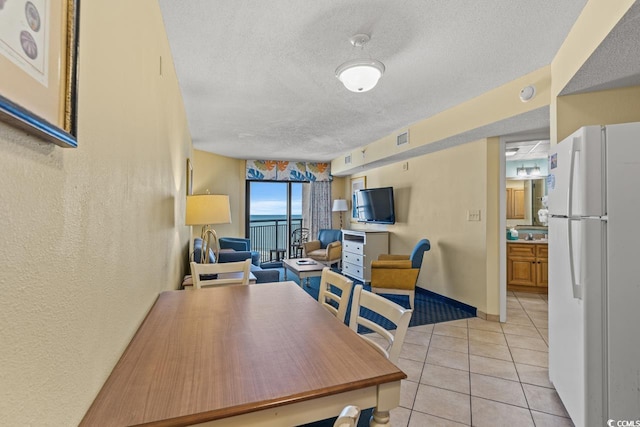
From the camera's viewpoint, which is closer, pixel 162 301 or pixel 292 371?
pixel 292 371

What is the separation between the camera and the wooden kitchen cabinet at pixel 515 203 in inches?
222

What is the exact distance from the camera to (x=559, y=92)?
7.09 ft

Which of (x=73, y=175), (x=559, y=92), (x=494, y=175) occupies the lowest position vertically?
(x=73, y=175)

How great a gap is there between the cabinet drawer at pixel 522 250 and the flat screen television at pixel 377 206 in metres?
1.89

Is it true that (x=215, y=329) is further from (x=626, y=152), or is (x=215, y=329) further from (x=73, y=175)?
(x=626, y=152)

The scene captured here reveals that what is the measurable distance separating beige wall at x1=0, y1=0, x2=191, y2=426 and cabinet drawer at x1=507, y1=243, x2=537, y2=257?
5190 millimetres

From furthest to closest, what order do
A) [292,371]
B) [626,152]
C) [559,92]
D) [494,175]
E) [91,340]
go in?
1. [494,175]
2. [559,92]
3. [626,152]
4. [292,371]
5. [91,340]

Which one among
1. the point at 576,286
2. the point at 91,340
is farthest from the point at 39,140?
the point at 576,286

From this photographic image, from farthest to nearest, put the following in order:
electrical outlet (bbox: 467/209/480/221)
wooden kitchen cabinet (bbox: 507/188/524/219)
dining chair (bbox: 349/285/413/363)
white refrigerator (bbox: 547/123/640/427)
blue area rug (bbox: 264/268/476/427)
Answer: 1. wooden kitchen cabinet (bbox: 507/188/524/219)
2. electrical outlet (bbox: 467/209/480/221)
3. blue area rug (bbox: 264/268/476/427)
4. white refrigerator (bbox: 547/123/640/427)
5. dining chair (bbox: 349/285/413/363)

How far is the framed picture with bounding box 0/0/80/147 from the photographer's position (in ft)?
1.42

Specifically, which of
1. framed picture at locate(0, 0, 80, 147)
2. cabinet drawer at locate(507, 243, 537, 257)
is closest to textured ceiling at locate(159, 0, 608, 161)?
framed picture at locate(0, 0, 80, 147)

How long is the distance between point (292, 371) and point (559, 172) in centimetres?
211

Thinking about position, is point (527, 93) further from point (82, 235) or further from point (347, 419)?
point (82, 235)

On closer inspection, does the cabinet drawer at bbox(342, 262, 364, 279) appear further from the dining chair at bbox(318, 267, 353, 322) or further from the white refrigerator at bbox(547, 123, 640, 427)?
the white refrigerator at bbox(547, 123, 640, 427)
